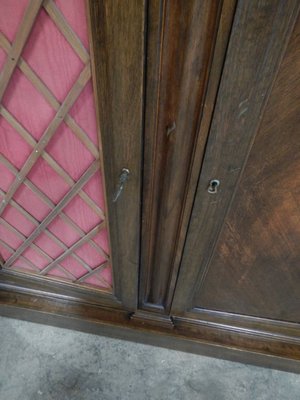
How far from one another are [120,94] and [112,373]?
106 cm

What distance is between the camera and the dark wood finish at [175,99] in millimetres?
385

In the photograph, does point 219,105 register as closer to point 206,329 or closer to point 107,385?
point 206,329

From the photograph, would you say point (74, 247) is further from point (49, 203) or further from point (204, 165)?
point (204, 165)

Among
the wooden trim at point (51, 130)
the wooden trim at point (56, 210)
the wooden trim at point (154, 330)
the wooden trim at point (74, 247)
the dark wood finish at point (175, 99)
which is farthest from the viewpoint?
the wooden trim at point (154, 330)

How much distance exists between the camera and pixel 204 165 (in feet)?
1.75

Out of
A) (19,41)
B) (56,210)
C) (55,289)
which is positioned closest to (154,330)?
(55,289)

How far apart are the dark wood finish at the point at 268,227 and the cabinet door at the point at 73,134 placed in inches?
8.4

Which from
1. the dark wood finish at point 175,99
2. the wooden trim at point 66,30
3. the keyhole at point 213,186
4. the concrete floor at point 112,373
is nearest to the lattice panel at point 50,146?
the wooden trim at point 66,30

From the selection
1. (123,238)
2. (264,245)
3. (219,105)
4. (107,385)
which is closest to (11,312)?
(107,385)

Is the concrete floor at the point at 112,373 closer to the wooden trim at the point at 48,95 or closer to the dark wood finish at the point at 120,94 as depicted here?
the dark wood finish at the point at 120,94

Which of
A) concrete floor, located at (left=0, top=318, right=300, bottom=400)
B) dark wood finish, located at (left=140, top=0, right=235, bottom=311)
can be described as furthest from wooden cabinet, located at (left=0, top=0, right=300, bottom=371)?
concrete floor, located at (left=0, top=318, right=300, bottom=400)

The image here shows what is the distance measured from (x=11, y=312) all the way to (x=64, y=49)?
1.08 m

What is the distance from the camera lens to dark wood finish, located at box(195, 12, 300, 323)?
46cm

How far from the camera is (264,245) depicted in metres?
0.70
